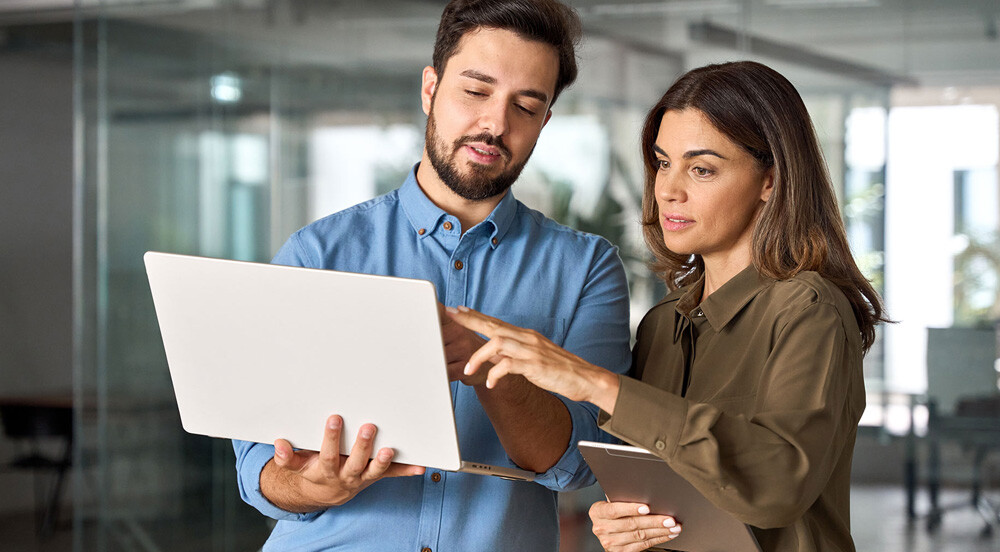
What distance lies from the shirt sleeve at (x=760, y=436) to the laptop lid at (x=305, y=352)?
26 centimetres

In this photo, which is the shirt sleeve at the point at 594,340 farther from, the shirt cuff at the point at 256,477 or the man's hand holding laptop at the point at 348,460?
the shirt cuff at the point at 256,477

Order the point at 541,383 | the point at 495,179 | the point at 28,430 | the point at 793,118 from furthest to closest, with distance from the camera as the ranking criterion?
the point at 28,430
the point at 495,179
the point at 793,118
the point at 541,383

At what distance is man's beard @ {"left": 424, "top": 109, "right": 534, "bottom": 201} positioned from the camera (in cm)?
171

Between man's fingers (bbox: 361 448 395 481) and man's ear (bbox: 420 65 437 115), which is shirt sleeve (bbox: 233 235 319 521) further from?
man's ear (bbox: 420 65 437 115)

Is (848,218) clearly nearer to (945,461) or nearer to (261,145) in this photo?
(945,461)

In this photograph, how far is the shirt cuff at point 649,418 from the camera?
1.31 metres

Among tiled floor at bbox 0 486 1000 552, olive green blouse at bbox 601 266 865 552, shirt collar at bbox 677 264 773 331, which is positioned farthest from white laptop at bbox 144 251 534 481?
tiled floor at bbox 0 486 1000 552

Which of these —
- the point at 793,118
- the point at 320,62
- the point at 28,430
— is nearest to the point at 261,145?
the point at 320,62

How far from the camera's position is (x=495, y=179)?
68.1 inches

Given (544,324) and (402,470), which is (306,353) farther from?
(544,324)

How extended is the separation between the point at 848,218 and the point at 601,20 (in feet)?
4.57

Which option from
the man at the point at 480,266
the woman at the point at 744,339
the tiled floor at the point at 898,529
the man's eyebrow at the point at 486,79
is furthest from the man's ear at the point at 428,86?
the tiled floor at the point at 898,529

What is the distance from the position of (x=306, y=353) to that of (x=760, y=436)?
599 mm

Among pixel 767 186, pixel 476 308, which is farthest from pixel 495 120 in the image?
pixel 767 186
